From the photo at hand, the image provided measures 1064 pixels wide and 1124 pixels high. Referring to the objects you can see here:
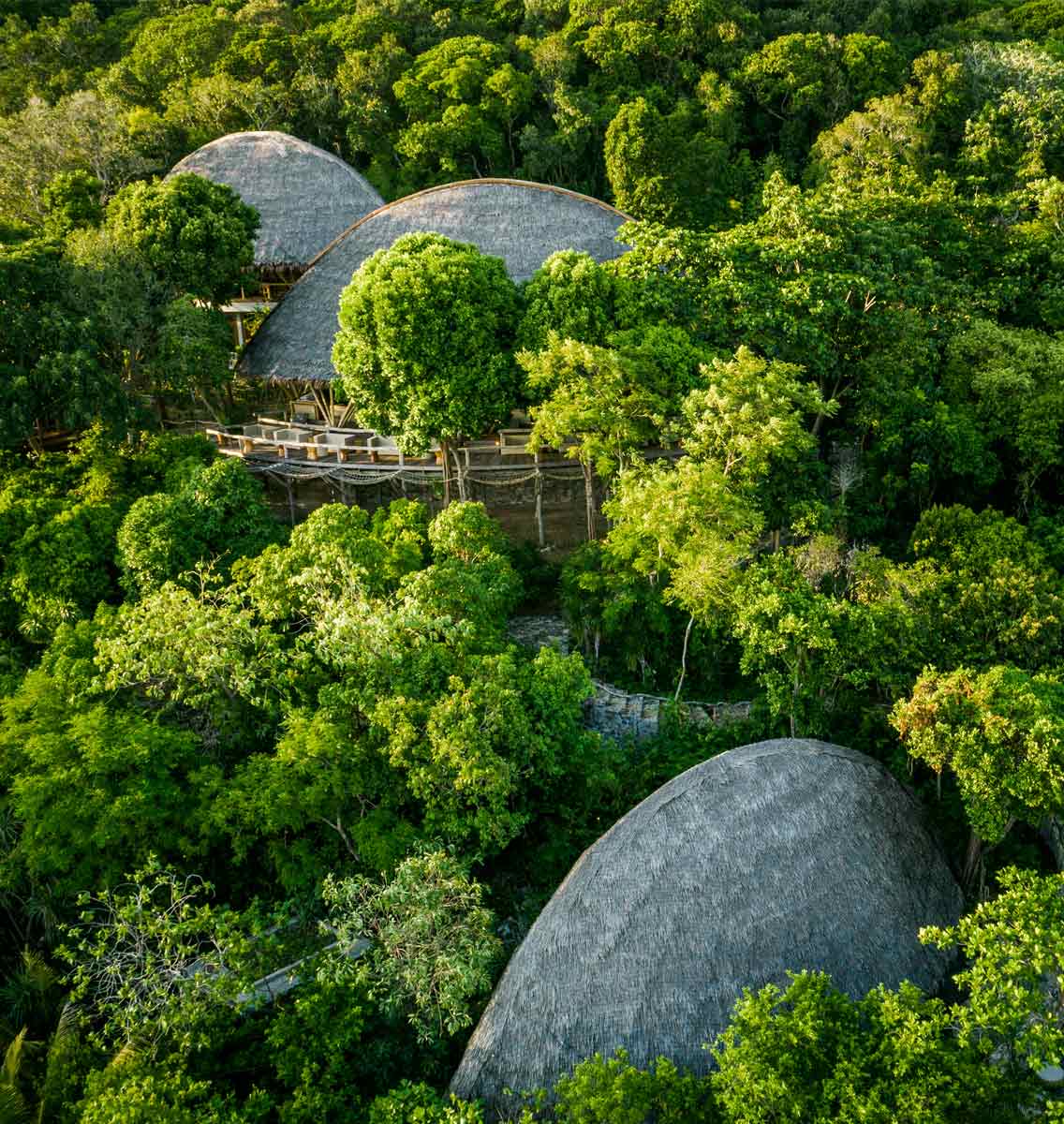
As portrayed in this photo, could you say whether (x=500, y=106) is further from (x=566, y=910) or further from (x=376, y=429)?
(x=566, y=910)

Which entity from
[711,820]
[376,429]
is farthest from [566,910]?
[376,429]

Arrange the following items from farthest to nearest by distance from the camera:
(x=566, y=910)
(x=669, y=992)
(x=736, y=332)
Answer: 1. (x=736, y=332)
2. (x=566, y=910)
3. (x=669, y=992)

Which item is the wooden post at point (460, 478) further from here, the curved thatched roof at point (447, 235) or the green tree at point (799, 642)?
the green tree at point (799, 642)

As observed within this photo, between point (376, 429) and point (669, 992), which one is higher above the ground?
point (376, 429)

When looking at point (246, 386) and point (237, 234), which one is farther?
point (246, 386)

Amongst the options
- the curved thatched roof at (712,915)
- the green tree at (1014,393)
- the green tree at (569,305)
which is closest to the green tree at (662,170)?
the green tree at (569,305)

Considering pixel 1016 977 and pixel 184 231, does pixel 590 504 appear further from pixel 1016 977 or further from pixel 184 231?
pixel 184 231
